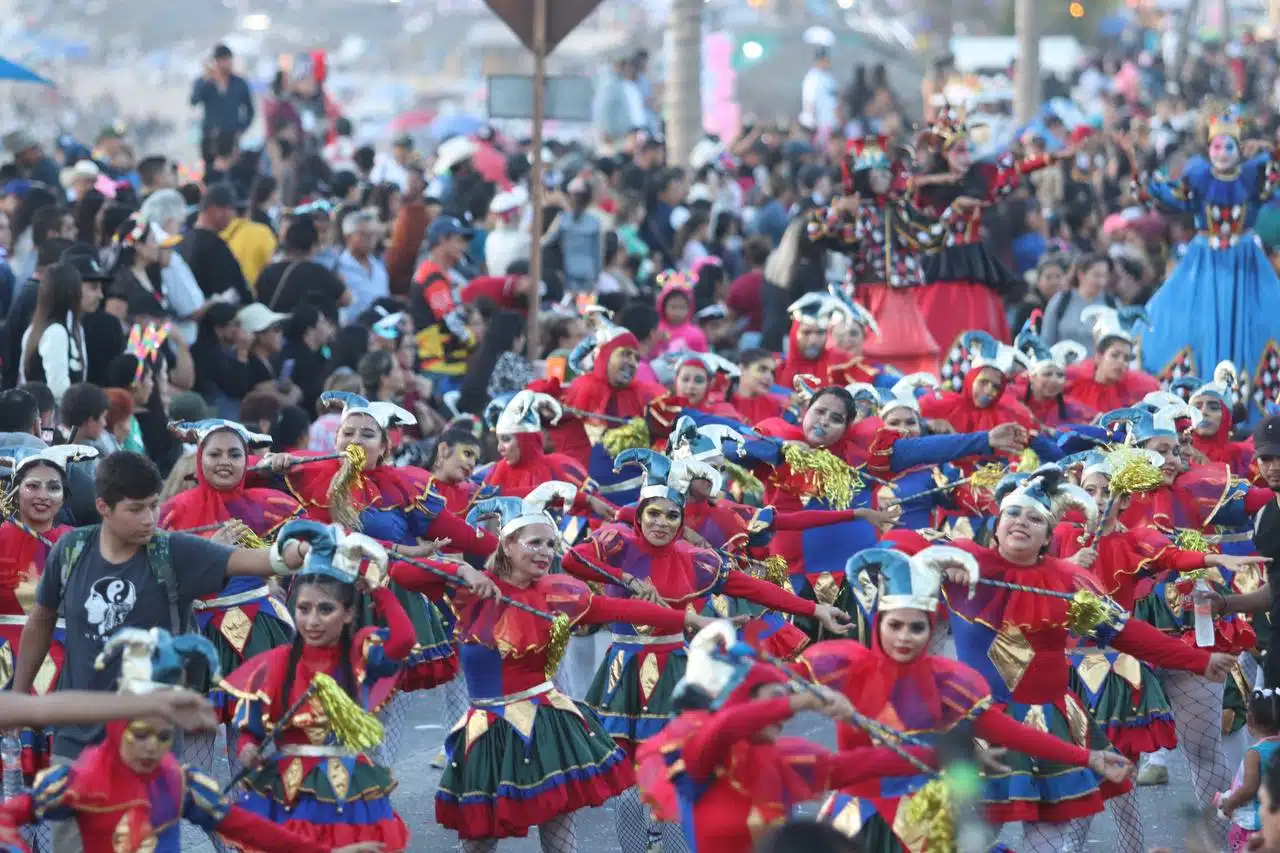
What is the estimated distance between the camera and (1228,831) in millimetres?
8750

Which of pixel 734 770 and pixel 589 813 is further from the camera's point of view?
pixel 589 813

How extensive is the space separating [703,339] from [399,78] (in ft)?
153

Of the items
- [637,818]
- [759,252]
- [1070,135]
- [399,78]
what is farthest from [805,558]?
[399,78]

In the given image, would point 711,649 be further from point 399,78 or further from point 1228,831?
point 399,78

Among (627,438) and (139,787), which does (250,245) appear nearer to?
(627,438)

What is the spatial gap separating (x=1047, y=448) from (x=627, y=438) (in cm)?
214

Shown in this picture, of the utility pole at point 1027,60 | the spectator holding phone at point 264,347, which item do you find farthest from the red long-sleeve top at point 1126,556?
the utility pole at point 1027,60

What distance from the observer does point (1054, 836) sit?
8.40 meters

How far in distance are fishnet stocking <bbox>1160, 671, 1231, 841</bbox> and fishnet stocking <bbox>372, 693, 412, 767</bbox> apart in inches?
127

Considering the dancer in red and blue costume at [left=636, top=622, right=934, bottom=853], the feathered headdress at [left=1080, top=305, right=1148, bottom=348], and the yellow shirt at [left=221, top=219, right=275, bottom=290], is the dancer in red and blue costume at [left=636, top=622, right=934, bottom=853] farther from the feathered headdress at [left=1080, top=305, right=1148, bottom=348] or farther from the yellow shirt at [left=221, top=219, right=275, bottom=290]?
the yellow shirt at [left=221, top=219, right=275, bottom=290]

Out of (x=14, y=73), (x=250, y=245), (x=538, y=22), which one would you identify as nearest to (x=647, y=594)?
(x=538, y=22)

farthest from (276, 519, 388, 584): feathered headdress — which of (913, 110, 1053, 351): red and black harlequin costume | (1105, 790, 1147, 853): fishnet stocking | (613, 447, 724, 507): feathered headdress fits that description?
(913, 110, 1053, 351): red and black harlequin costume

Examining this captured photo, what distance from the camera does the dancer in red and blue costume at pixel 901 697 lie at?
23.3ft

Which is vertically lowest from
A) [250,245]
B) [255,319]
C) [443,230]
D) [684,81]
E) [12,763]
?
[12,763]
